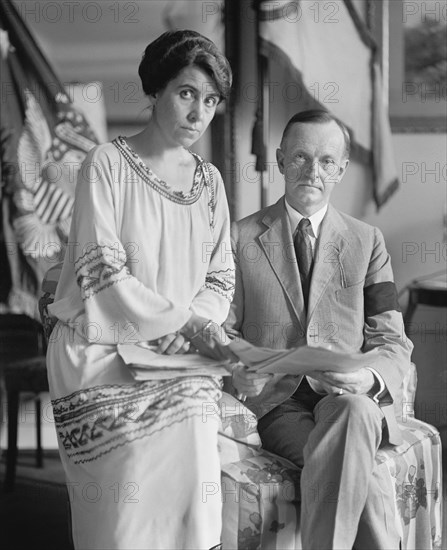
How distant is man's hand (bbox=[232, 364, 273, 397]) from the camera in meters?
2.07

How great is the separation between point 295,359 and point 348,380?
31cm

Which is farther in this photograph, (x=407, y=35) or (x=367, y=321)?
(x=407, y=35)

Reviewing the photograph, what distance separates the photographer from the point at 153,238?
205 cm

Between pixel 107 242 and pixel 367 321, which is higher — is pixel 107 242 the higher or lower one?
the higher one

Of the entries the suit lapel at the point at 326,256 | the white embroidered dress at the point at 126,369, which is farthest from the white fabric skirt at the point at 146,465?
the suit lapel at the point at 326,256

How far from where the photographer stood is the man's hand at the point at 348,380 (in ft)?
6.91

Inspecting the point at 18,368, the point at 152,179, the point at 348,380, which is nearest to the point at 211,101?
the point at 152,179

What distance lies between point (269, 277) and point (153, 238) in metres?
0.43

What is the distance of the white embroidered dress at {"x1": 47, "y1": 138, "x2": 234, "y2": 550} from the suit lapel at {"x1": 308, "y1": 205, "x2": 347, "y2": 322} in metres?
0.29

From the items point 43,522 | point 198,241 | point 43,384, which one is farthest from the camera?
point 43,384

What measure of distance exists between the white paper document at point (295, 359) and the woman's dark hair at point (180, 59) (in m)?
0.64

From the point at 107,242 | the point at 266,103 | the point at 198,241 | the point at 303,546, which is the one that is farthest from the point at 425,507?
the point at 266,103

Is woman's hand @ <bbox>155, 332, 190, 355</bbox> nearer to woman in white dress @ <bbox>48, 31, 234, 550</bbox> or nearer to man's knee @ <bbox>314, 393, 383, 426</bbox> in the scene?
woman in white dress @ <bbox>48, 31, 234, 550</bbox>

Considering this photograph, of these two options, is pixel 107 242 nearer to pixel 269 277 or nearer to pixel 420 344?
pixel 269 277
